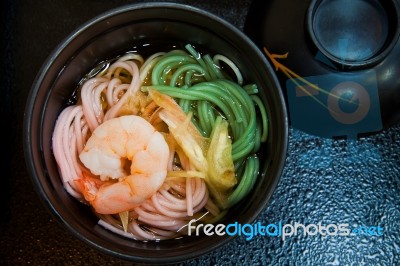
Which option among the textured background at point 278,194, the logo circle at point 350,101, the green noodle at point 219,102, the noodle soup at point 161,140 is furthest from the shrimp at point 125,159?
the logo circle at point 350,101

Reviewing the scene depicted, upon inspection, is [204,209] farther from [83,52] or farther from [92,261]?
[83,52]

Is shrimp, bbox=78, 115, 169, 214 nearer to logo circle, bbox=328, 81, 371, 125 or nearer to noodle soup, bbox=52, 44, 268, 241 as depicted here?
noodle soup, bbox=52, 44, 268, 241

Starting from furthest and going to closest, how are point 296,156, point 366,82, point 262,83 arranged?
point 296,156 < point 366,82 < point 262,83

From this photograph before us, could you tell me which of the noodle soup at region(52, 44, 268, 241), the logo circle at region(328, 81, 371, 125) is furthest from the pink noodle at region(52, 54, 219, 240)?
the logo circle at region(328, 81, 371, 125)

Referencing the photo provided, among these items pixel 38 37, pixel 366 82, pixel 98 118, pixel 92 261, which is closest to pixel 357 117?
pixel 366 82

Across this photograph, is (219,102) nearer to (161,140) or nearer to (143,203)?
(161,140)

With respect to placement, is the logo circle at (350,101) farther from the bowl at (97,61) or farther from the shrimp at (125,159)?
the shrimp at (125,159)
